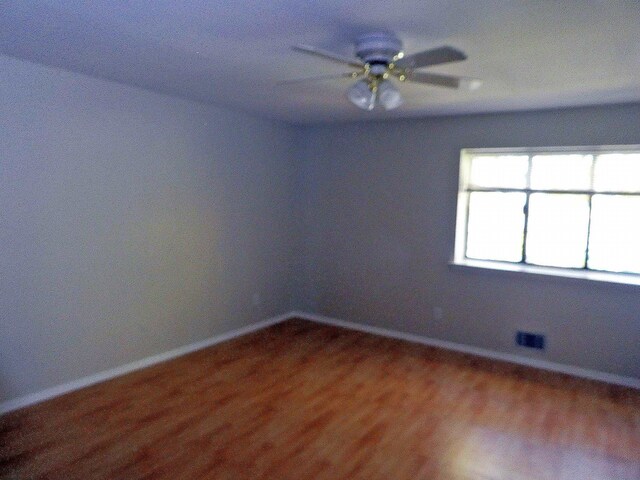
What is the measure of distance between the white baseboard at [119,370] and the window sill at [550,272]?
230 centimetres

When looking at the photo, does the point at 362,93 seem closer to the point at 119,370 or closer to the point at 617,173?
the point at 617,173

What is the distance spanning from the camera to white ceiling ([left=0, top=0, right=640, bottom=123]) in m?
1.99

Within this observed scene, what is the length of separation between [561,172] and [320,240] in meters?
2.59

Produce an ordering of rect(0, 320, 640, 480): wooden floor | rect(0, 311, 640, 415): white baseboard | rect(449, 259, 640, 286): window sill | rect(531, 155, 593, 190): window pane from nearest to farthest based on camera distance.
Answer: rect(0, 320, 640, 480): wooden floor
rect(0, 311, 640, 415): white baseboard
rect(449, 259, 640, 286): window sill
rect(531, 155, 593, 190): window pane

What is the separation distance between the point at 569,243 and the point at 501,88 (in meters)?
1.70

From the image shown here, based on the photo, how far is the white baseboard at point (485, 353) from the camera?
3.80m

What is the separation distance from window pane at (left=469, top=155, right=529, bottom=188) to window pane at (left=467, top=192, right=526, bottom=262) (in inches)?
4.0

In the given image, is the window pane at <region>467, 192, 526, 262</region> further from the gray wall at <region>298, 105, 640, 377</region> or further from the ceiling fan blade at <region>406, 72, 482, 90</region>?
the ceiling fan blade at <region>406, 72, 482, 90</region>

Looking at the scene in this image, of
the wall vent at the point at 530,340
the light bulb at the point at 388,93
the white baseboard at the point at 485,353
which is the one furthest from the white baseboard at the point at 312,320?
the light bulb at the point at 388,93

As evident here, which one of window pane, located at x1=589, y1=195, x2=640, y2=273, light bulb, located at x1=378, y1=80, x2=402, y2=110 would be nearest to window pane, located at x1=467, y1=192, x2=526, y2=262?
window pane, located at x1=589, y1=195, x2=640, y2=273

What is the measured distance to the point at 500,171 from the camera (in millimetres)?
4379

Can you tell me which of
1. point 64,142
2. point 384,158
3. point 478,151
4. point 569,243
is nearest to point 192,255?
point 64,142

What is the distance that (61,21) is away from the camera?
2242 mm

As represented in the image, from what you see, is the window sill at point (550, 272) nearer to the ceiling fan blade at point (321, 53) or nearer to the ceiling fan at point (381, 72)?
the ceiling fan at point (381, 72)
